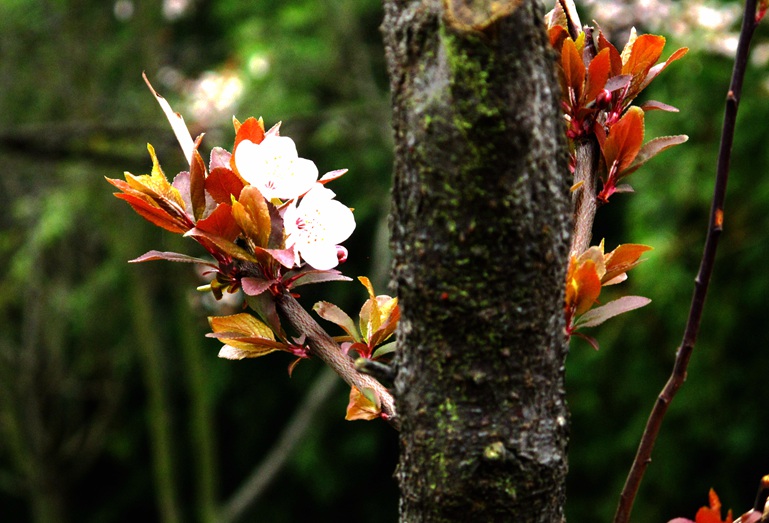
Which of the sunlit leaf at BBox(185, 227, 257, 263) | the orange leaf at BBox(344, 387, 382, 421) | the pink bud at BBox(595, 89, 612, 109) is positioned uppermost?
the pink bud at BBox(595, 89, 612, 109)

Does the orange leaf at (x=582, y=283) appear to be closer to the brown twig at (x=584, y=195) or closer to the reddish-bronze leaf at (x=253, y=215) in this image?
the brown twig at (x=584, y=195)

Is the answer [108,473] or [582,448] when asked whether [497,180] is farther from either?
[108,473]

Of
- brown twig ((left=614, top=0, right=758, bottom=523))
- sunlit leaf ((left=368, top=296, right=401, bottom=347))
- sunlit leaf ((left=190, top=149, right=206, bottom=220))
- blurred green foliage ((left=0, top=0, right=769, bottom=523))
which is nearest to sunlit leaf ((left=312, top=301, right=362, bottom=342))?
sunlit leaf ((left=368, top=296, right=401, bottom=347))

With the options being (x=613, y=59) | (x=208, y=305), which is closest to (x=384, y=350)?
(x=613, y=59)

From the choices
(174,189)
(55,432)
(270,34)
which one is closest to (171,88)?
(270,34)

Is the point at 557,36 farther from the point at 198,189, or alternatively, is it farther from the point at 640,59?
the point at 198,189

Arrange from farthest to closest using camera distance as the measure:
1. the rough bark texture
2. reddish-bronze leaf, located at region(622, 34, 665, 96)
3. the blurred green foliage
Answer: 1. the blurred green foliage
2. reddish-bronze leaf, located at region(622, 34, 665, 96)
3. the rough bark texture

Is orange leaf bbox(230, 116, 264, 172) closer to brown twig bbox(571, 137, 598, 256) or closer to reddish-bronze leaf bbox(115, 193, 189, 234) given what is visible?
reddish-bronze leaf bbox(115, 193, 189, 234)
